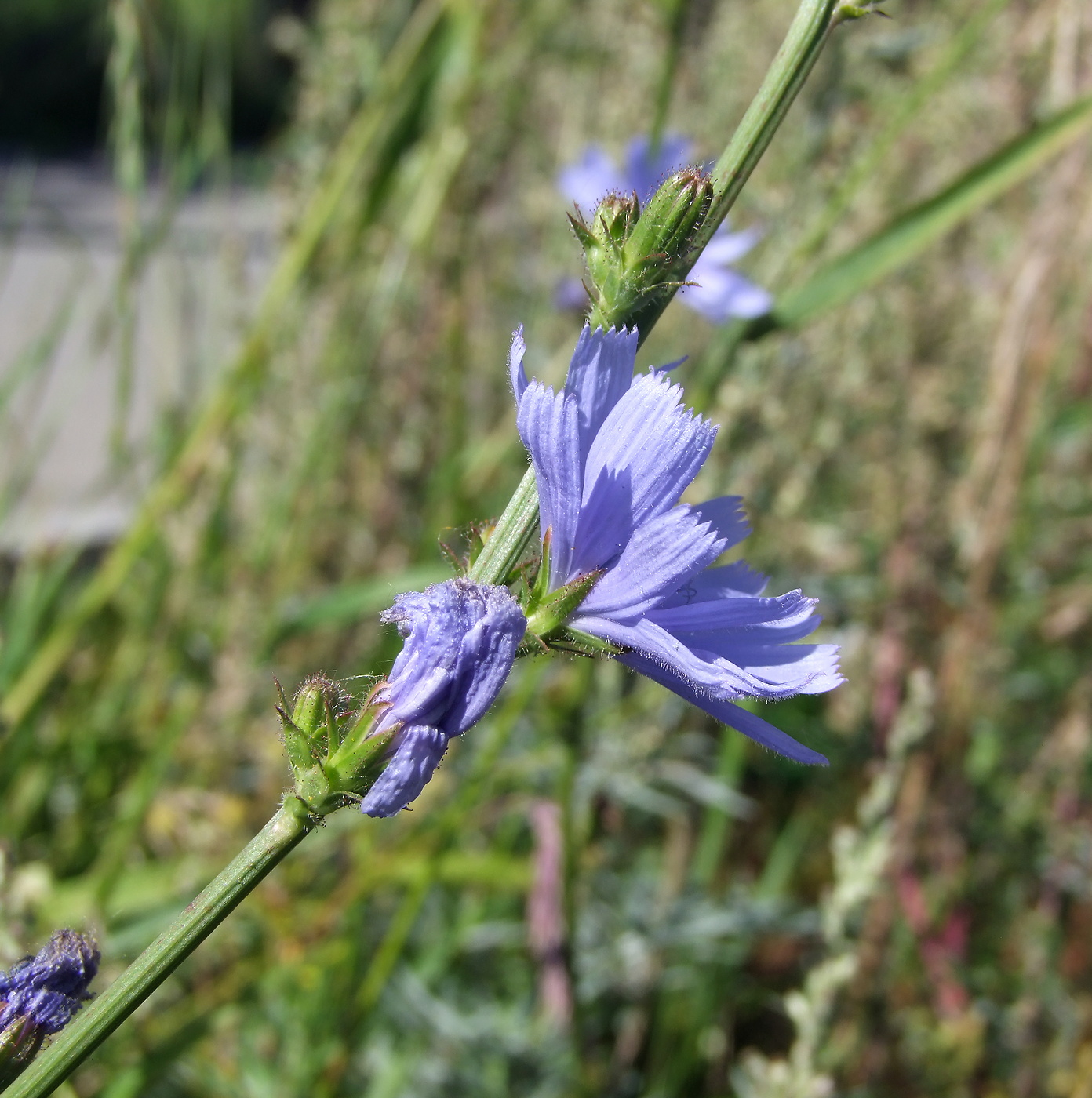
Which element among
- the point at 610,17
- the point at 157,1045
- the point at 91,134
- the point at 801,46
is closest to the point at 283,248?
the point at 610,17

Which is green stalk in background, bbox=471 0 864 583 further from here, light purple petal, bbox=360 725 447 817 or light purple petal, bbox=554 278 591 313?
light purple petal, bbox=554 278 591 313

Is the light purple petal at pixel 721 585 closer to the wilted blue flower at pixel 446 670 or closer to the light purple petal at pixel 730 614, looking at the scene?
the light purple petal at pixel 730 614

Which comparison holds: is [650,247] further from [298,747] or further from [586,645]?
[298,747]

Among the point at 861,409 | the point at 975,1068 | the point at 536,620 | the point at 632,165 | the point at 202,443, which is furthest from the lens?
the point at 861,409

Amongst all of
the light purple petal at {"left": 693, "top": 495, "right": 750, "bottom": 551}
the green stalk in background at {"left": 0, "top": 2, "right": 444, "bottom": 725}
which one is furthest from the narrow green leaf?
the green stalk in background at {"left": 0, "top": 2, "right": 444, "bottom": 725}

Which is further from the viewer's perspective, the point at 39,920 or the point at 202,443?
the point at 202,443

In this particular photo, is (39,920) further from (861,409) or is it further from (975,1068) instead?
(861,409)

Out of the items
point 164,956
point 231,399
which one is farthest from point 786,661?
point 231,399
